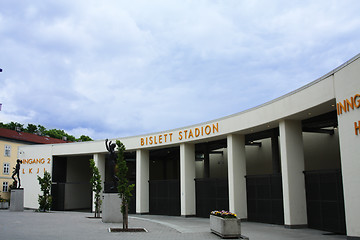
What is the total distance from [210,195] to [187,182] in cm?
215

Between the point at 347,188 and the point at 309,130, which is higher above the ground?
the point at 309,130

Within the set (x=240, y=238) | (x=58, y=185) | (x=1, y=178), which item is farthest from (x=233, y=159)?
(x=1, y=178)

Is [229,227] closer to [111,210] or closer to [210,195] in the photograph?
[111,210]

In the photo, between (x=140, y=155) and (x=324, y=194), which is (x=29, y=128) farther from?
Answer: (x=324, y=194)

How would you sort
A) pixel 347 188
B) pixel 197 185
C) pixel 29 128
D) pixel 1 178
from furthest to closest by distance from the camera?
pixel 29 128
pixel 1 178
pixel 197 185
pixel 347 188

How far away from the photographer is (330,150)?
2480 centimetres

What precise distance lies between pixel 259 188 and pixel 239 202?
1.74m

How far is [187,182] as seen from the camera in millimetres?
28922

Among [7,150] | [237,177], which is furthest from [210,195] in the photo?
[7,150]

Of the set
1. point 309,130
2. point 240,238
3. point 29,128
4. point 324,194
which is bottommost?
point 240,238

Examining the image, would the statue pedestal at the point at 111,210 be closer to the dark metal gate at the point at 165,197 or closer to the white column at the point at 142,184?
the dark metal gate at the point at 165,197

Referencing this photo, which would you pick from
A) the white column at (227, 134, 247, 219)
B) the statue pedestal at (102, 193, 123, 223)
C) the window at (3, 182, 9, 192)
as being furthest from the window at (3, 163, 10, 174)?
the white column at (227, 134, 247, 219)

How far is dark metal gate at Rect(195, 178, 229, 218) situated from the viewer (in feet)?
87.6

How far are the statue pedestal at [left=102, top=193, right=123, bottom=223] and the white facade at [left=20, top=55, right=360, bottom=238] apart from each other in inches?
287
